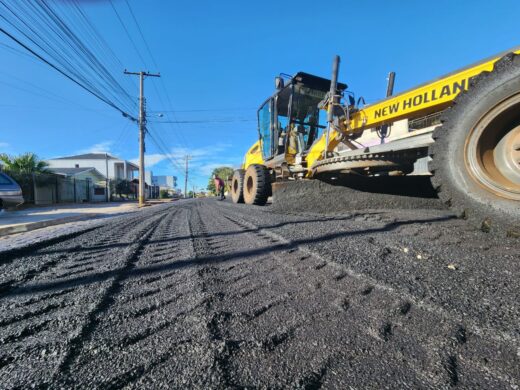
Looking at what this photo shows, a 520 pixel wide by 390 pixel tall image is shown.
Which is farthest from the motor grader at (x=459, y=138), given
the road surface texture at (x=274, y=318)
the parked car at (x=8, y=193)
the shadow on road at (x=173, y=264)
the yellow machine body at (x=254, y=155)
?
the parked car at (x=8, y=193)

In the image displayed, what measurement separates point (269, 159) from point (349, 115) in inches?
118

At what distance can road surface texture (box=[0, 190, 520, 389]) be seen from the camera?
2.40 feet

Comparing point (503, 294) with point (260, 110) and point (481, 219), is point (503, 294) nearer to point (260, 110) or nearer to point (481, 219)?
point (481, 219)

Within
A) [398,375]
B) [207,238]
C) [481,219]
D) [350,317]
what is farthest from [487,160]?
[207,238]

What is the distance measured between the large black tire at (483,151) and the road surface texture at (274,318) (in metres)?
0.25

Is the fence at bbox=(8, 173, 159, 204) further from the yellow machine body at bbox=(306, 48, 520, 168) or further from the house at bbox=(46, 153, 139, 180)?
the house at bbox=(46, 153, 139, 180)

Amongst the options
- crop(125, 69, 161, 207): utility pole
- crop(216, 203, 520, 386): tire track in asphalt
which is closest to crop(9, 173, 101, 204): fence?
crop(125, 69, 161, 207): utility pole

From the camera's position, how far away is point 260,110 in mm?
7090

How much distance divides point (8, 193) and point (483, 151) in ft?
33.3

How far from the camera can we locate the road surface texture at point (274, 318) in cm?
73

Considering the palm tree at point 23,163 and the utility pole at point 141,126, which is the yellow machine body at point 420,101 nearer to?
the utility pole at point 141,126

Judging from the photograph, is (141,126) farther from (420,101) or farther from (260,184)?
(420,101)

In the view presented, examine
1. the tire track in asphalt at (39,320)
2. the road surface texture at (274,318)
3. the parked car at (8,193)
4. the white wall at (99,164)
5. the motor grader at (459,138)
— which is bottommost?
the tire track in asphalt at (39,320)

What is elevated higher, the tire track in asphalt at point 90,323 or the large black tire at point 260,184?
the large black tire at point 260,184
